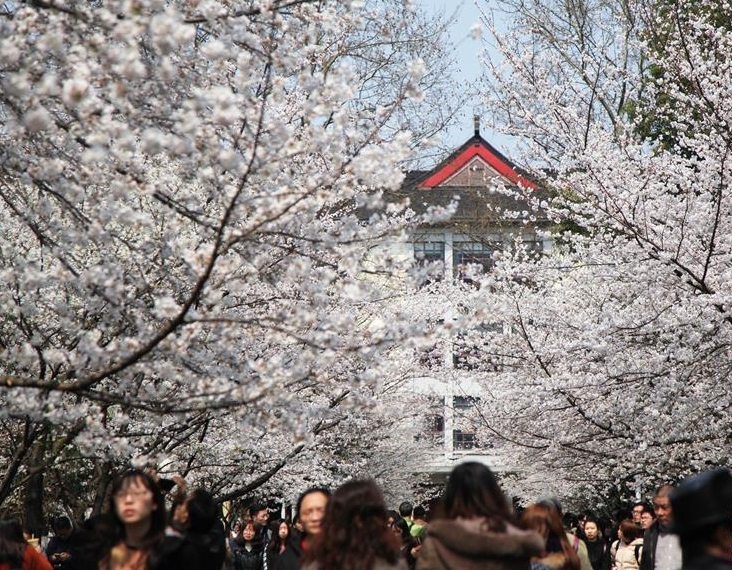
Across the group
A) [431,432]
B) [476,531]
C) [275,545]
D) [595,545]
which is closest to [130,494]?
[476,531]

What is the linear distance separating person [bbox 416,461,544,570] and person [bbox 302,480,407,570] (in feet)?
0.78

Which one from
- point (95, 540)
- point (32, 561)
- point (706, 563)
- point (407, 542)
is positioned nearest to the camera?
point (706, 563)

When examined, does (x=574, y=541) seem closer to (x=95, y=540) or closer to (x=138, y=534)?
(x=95, y=540)

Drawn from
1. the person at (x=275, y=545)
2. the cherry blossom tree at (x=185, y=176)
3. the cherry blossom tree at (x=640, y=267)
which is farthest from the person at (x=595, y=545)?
the cherry blossom tree at (x=185, y=176)

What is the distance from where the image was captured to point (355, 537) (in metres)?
5.23

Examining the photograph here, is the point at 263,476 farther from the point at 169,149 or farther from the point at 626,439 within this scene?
the point at 169,149

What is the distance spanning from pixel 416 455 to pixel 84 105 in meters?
29.1

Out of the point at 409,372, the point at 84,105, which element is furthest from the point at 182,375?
the point at 409,372

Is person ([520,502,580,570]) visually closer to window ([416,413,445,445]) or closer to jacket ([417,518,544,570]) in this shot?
jacket ([417,518,544,570])

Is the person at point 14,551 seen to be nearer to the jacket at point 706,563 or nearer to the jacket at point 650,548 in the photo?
the jacket at point 650,548

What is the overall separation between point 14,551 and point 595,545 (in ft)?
31.0

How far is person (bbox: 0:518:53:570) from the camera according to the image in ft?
26.2

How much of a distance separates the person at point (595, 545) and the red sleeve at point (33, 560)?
26.4 feet

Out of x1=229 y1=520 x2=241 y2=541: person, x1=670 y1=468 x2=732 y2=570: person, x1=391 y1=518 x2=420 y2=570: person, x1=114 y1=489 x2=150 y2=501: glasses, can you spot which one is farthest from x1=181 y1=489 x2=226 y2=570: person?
x1=229 y1=520 x2=241 y2=541: person
